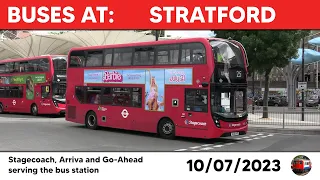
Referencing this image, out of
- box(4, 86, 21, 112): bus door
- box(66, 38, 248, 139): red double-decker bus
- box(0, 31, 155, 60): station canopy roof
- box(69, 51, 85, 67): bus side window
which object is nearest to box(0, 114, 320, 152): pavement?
box(66, 38, 248, 139): red double-decker bus

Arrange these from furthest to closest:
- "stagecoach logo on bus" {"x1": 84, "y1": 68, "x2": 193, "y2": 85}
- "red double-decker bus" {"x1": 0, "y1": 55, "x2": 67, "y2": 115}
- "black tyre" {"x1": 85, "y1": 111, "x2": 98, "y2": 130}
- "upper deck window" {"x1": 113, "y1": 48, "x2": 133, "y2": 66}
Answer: "red double-decker bus" {"x1": 0, "y1": 55, "x2": 67, "y2": 115} < "black tyre" {"x1": 85, "y1": 111, "x2": 98, "y2": 130} < "upper deck window" {"x1": 113, "y1": 48, "x2": 133, "y2": 66} < "stagecoach logo on bus" {"x1": 84, "y1": 68, "x2": 193, "y2": 85}

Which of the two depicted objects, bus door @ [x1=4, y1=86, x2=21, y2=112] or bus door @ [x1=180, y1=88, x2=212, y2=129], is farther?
bus door @ [x1=4, y1=86, x2=21, y2=112]

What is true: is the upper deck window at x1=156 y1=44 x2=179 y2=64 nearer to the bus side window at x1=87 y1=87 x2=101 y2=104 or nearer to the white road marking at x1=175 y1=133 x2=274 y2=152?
the white road marking at x1=175 y1=133 x2=274 y2=152

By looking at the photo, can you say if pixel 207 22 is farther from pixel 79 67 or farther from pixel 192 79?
pixel 79 67

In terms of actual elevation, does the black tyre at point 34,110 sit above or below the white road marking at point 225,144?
above

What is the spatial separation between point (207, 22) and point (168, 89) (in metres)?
6.28

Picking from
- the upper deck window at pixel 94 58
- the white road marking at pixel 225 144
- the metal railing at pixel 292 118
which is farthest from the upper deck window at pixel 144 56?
the metal railing at pixel 292 118

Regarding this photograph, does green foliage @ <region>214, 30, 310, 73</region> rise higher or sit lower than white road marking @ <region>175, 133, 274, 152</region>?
higher

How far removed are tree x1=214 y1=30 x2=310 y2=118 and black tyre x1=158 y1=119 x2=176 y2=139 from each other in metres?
9.67

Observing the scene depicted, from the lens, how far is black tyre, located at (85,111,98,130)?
1859 centimetres

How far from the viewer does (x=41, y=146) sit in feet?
43.7

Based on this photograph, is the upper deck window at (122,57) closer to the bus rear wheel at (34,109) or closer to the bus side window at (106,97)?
the bus side window at (106,97)

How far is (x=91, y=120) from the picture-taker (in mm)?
19016

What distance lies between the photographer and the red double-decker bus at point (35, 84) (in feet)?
84.2
